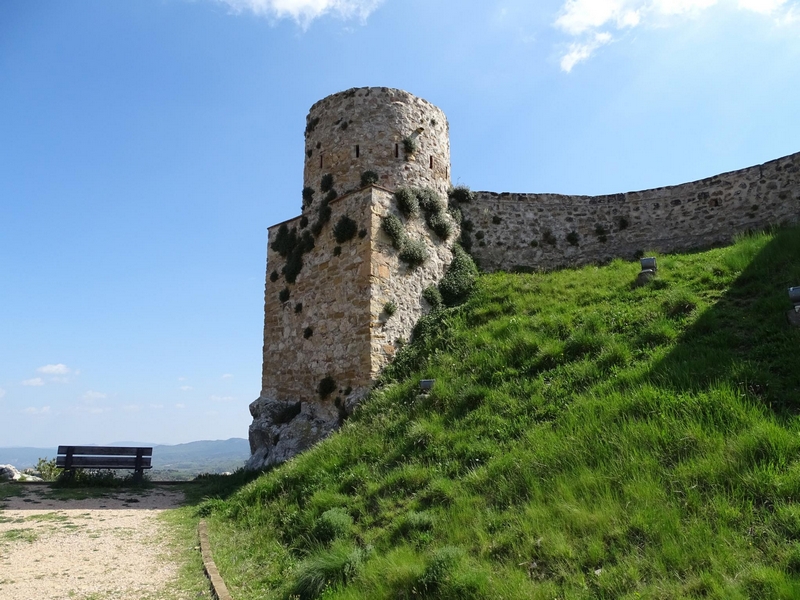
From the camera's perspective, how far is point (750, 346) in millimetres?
8211

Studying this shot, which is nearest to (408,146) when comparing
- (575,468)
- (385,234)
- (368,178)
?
(368,178)

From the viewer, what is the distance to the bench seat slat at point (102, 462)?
47.9ft

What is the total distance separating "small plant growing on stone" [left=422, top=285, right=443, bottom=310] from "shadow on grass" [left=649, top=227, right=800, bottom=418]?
697 centimetres

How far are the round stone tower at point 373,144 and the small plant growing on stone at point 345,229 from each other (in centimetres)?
150

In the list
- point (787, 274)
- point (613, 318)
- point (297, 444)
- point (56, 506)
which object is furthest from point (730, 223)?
point (56, 506)

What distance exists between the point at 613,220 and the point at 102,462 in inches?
676

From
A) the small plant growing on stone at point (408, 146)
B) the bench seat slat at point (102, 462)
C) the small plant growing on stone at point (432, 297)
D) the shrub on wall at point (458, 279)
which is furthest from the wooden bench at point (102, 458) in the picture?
the small plant growing on stone at point (408, 146)

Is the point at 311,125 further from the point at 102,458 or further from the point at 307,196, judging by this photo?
the point at 102,458

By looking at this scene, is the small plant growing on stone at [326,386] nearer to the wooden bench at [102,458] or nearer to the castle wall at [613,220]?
the wooden bench at [102,458]

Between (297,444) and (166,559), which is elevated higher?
(297,444)

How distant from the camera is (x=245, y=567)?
7.46 m

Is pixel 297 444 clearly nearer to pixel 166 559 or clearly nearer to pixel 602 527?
pixel 166 559

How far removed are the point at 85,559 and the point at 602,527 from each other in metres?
7.03

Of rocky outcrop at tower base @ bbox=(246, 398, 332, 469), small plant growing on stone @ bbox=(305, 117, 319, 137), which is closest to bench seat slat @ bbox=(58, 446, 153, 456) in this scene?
rocky outcrop at tower base @ bbox=(246, 398, 332, 469)
